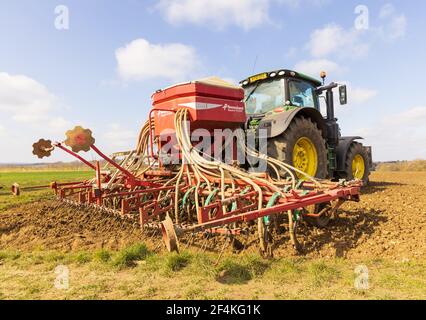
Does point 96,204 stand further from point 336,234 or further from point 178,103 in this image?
point 336,234

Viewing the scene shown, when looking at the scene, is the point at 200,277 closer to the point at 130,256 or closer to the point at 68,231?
the point at 130,256

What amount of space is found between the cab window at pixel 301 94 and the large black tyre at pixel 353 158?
1579 mm

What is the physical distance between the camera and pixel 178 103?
451cm

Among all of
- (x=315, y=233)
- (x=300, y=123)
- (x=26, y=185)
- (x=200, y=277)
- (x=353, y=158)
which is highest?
(x=300, y=123)

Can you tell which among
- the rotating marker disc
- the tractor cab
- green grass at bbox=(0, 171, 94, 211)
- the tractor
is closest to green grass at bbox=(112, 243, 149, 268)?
the tractor

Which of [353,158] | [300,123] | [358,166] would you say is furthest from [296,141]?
[358,166]

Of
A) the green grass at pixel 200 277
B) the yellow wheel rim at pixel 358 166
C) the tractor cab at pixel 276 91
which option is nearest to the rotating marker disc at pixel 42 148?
the green grass at pixel 200 277

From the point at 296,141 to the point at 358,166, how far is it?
3895 millimetres

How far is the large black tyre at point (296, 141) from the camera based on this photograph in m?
4.79

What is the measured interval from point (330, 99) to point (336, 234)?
4.32 meters

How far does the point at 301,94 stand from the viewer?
6.26 metres
